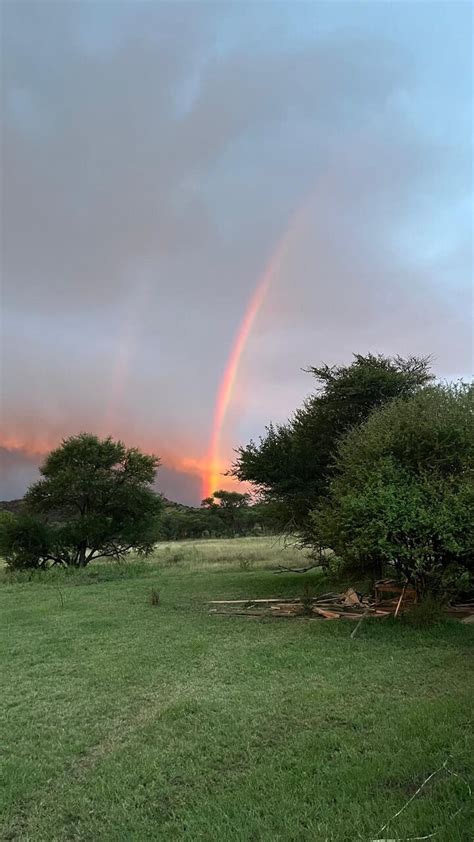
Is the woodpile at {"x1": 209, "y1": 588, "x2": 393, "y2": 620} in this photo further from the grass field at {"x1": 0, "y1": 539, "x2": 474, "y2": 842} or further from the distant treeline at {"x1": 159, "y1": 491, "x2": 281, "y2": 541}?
the distant treeline at {"x1": 159, "y1": 491, "x2": 281, "y2": 541}

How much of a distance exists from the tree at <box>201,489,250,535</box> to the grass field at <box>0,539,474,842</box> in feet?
206

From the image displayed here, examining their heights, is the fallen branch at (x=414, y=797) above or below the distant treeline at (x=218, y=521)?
below

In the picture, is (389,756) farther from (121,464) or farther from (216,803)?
(121,464)

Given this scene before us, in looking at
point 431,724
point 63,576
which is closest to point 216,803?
point 431,724

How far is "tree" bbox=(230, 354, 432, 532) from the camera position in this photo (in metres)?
18.3

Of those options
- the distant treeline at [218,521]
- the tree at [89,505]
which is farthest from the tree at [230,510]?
the tree at [89,505]

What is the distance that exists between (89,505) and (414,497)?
23989mm

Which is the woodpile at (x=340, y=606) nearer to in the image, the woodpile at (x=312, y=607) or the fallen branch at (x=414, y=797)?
the woodpile at (x=312, y=607)

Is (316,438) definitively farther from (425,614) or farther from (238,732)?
(238,732)

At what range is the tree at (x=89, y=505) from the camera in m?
29.6

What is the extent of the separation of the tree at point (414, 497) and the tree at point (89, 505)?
2029 centimetres

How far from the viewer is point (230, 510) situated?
75125 millimetres

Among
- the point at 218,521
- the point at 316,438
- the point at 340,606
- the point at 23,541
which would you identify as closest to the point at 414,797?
the point at 340,606

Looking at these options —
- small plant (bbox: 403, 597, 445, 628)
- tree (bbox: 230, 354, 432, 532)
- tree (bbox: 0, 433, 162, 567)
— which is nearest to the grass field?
small plant (bbox: 403, 597, 445, 628)
